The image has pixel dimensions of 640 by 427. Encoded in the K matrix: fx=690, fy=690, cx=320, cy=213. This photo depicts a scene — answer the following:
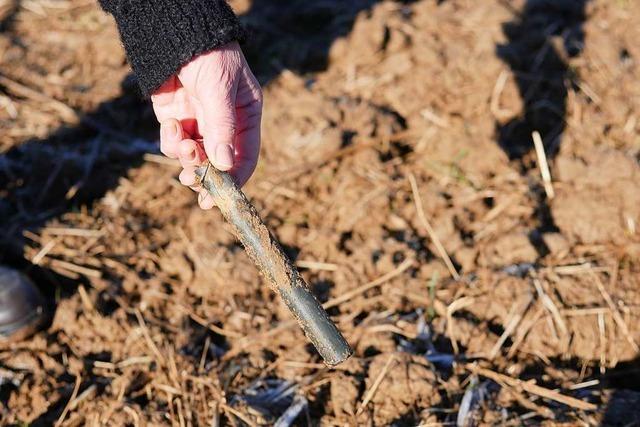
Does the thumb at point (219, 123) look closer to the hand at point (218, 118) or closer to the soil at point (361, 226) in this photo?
the hand at point (218, 118)

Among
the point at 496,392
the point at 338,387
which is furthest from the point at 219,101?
the point at 496,392

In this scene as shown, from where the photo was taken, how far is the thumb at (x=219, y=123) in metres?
1.64

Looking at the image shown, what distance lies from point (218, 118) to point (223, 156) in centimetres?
10

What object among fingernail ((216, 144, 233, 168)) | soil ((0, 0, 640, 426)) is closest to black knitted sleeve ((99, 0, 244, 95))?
fingernail ((216, 144, 233, 168))

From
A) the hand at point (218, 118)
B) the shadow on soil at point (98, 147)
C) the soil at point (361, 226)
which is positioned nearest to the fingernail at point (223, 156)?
the hand at point (218, 118)

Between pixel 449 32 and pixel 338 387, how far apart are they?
2.25 m

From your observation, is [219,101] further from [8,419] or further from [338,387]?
[8,419]

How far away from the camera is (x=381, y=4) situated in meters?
3.93

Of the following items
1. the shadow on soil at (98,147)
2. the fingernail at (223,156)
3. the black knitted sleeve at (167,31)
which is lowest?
the shadow on soil at (98,147)

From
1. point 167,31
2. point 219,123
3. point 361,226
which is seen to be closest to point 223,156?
point 219,123

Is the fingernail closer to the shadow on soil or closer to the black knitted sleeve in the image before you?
the black knitted sleeve

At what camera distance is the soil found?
2.21 metres

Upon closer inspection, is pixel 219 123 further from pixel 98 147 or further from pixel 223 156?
pixel 98 147

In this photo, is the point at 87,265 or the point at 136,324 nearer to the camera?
the point at 136,324
